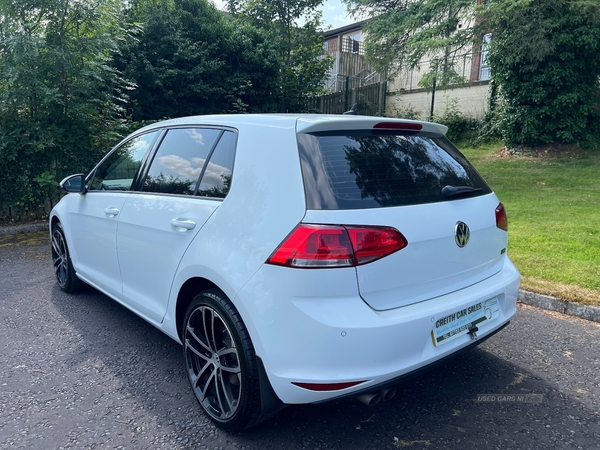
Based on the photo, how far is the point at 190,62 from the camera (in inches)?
543

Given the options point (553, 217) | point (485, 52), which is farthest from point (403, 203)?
point (485, 52)

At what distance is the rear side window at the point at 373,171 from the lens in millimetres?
2309

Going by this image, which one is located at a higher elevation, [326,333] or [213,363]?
[326,333]

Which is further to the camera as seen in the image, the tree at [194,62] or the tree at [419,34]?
the tree at [419,34]

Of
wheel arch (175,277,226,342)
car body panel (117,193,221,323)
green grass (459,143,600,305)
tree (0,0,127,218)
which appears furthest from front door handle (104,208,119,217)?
tree (0,0,127,218)

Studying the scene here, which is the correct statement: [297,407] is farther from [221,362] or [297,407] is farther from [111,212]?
[111,212]

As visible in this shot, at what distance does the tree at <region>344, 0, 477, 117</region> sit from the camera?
43.3 feet

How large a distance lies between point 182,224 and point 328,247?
106 centimetres

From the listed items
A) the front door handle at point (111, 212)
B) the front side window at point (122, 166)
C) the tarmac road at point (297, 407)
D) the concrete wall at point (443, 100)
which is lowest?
the tarmac road at point (297, 407)

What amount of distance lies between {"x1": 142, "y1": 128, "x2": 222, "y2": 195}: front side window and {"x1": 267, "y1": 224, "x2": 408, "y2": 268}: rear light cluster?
1.01 m

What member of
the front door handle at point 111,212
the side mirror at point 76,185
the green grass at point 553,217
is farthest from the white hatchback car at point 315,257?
the green grass at point 553,217

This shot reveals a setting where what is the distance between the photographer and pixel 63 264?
5.00 meters

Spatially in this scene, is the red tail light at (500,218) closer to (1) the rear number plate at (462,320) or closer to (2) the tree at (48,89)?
(1) the rear number plate at (462,320)

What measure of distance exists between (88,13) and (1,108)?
2.22 m
